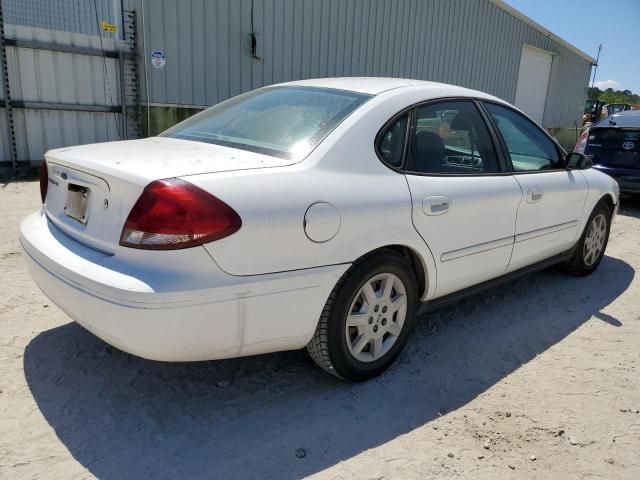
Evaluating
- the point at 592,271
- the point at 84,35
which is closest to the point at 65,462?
the point at 592,271

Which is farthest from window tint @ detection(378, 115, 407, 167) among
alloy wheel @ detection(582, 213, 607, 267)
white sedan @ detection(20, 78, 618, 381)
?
alloy wheel @ detection(582, 213, 607, 267)

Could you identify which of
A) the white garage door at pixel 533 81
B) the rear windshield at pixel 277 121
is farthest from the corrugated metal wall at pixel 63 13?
the white garage door at pixel 533 81

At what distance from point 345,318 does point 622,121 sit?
7.22 meters

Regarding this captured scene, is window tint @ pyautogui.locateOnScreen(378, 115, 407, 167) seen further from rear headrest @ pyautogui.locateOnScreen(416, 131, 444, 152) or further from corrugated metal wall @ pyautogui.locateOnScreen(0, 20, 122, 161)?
corrugated metal wall @ pyautogui.locateOnScreen(0, 20, 122, 161)

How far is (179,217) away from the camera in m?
2.09

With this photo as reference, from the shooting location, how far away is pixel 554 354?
3322 millimetres

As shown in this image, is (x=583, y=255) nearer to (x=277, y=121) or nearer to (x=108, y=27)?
(x=277, y=121)

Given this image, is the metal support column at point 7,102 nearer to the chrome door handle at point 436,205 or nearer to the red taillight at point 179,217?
the red taillight at point 179,217

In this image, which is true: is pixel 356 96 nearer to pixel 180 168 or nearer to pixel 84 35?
pixel 180 168

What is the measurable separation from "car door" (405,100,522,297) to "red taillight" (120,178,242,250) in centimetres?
109

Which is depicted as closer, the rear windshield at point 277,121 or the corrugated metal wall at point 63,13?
the rear windshield at point 277,121

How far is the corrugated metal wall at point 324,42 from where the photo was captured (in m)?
9.09

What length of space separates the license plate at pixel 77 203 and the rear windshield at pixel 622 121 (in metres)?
7.75

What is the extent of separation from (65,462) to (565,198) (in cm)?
359
